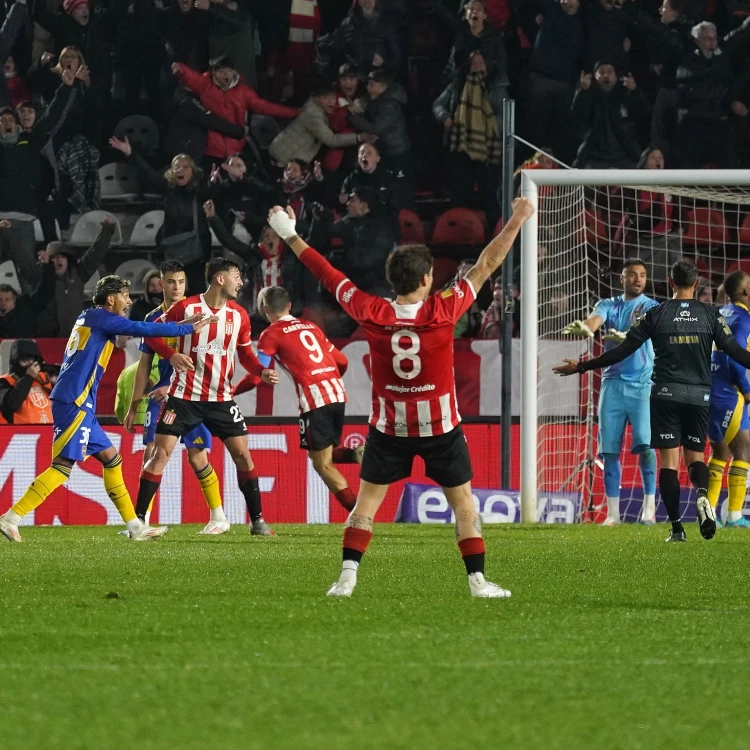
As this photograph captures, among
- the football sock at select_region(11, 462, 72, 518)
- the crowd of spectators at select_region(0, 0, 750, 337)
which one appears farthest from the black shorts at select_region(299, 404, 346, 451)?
the crowd of spectators at select_region(0, 0, 750, 337)

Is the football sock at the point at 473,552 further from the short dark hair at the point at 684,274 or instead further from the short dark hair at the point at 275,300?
the short dark hair at the point at 275,300

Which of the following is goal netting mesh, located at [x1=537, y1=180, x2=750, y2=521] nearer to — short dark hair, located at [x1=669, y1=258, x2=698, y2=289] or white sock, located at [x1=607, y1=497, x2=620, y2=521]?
white sock, located at [x1=607, y1=497, x2=620, y2=521]

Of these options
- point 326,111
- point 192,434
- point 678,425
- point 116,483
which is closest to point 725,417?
point 678,425

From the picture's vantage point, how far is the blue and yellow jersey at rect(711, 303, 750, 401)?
10.6 metres

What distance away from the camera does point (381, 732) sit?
3.09m

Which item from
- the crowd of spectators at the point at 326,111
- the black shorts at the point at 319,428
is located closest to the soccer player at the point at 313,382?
the black shorts at the point at 319,428

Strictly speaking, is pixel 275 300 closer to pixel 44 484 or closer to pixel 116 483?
pixel 116 483

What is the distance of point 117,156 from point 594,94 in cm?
599

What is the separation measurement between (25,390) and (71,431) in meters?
5.20

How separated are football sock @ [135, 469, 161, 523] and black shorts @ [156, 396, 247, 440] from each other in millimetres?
435

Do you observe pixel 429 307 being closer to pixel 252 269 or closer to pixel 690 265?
pixel 690 265

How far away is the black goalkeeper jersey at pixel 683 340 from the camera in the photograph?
9.18 metres

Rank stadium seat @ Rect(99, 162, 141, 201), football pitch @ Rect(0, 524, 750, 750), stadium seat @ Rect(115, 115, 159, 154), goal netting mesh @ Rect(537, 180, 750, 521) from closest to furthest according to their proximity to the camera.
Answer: football pitch @ Rect(0, 524, 750, 750), goal netting mesh @ Rect(537, 180, 750, 521), stadium seat @ Rect(99, 162, 141, 201), stadium seat @ Rect(115, 115, 159, 154)

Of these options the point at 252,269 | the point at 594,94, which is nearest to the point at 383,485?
the point at 252,269
